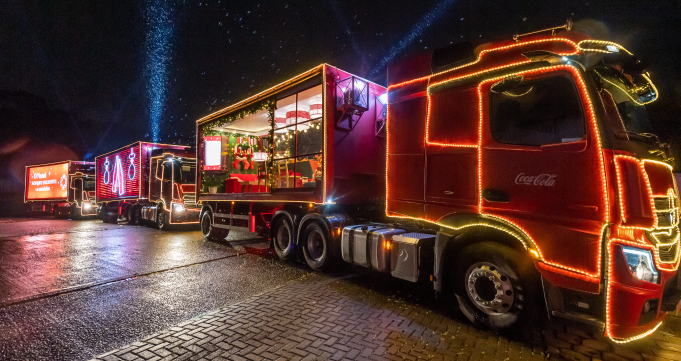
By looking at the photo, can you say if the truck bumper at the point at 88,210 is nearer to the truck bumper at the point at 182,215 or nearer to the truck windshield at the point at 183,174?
the truck bumper at the point at 182,215

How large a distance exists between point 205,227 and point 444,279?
870cm

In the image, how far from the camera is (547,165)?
312 cm

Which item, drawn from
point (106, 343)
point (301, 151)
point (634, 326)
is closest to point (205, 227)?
point (301, 151)

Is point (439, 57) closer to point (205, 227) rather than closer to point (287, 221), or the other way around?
point (287, 221)

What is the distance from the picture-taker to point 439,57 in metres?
4.22

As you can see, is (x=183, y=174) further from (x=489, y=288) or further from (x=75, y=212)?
(x=75, y=212)

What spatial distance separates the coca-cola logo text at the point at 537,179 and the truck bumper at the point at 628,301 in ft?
2.33

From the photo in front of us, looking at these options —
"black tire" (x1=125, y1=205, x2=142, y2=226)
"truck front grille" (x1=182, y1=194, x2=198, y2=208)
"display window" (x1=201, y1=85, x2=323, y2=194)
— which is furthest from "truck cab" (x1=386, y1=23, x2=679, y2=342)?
"black tire" (x1=125, y1=205, x2=142, y2=226)

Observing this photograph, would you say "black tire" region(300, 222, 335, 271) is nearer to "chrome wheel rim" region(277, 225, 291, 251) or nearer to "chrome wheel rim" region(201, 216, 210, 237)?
"chrome wheel rim" region(277, 225, 291, 251)

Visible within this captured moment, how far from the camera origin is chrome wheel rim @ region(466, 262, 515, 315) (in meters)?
3.36

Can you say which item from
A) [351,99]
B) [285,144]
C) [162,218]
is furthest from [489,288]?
Answer: [162,218]

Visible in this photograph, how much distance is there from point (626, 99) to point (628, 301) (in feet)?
6.71

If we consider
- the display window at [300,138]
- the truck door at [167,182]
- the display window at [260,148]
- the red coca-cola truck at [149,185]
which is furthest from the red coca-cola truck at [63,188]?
the display window at [300,138]

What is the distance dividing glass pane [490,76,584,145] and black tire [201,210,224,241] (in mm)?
8874
